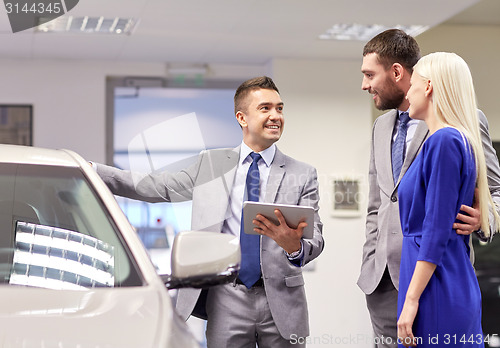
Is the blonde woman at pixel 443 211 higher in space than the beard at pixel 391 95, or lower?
lower

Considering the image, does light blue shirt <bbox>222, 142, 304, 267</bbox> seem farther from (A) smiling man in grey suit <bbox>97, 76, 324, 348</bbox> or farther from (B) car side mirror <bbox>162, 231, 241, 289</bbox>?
(B) car side mirror <bbox>162, 231, 241, 289</bbox>

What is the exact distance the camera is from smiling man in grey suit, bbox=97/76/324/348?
103 inches

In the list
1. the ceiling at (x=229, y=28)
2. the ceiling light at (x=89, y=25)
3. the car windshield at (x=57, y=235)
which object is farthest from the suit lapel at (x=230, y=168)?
the ceiling light at (x=89, y=25)

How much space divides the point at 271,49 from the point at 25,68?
2323mm

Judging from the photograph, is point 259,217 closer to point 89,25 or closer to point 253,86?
point 253,86

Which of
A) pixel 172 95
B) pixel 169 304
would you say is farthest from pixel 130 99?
pixel 169 304

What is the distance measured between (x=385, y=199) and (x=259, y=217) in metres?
0.46

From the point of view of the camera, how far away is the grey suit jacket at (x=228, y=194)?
8.65 feet

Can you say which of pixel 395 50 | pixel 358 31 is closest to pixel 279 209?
pixel 395 50

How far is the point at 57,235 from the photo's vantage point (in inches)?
68.4

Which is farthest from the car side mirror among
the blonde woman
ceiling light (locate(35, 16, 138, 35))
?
ceiling light (locate(35, 16, 138, 35))

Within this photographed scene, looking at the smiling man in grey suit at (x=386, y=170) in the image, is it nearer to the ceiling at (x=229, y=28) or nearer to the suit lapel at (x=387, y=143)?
the suit lapel at (x=387, y=143)

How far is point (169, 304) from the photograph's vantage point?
146 cm

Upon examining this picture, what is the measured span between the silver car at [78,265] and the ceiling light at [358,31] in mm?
4341
